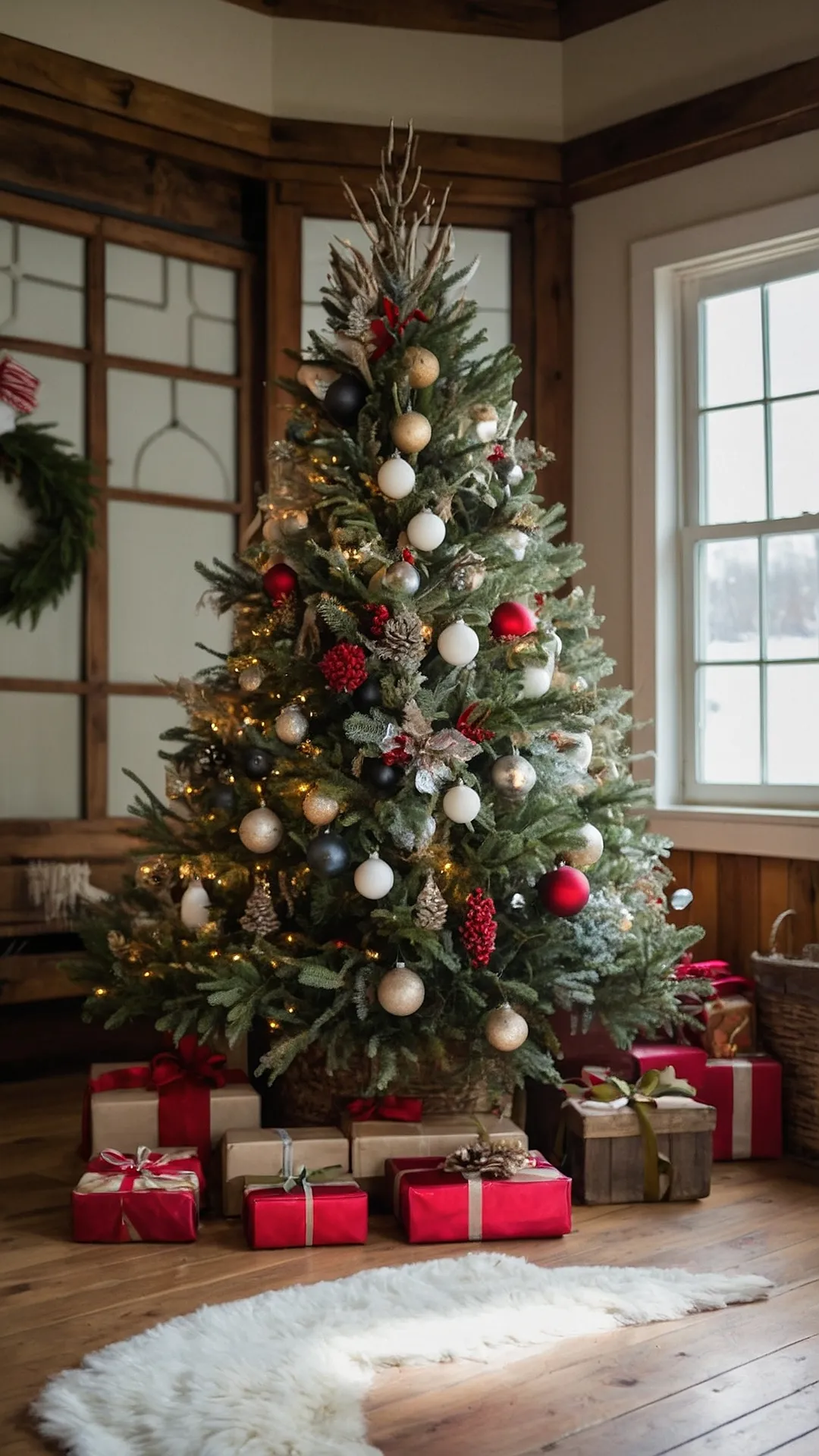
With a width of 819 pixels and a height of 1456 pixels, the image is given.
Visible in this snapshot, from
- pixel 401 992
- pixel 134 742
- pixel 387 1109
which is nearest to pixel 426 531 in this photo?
pixel 401 992

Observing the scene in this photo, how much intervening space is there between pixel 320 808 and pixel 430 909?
296mm

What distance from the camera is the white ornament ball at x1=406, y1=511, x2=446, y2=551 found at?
2900 millimetres

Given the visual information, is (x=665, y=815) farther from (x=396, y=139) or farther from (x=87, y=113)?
(x=87, y=113)

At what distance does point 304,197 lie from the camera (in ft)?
14.1

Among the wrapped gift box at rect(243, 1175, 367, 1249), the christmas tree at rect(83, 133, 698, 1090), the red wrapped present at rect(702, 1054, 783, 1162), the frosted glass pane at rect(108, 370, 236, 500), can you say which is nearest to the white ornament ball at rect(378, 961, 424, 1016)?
the christmas tree at rect(83, 133, 698, 1090)

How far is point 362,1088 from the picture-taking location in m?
3.04

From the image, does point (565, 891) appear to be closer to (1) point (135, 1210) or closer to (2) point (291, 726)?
(2) point (291, 726)

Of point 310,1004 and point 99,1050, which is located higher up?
point 310,1004

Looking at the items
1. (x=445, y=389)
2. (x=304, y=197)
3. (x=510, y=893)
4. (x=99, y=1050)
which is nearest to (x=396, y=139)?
(x=304, y=197)

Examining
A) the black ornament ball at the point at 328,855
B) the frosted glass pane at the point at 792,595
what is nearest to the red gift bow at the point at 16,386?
the black ornament ball at the point at 328,855

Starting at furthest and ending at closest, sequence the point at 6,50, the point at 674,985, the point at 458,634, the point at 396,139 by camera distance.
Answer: the point at 396,139 < the point at 6,50 < the point at 674,985 < the point at 458,634

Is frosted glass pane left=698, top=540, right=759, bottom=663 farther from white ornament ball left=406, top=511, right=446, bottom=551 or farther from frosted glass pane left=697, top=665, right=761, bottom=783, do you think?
white ornament ball left=406, top=511, right=446, bottom=551

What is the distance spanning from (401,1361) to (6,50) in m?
3.42

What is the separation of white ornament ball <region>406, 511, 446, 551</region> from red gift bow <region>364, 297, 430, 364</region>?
0.41 meters
